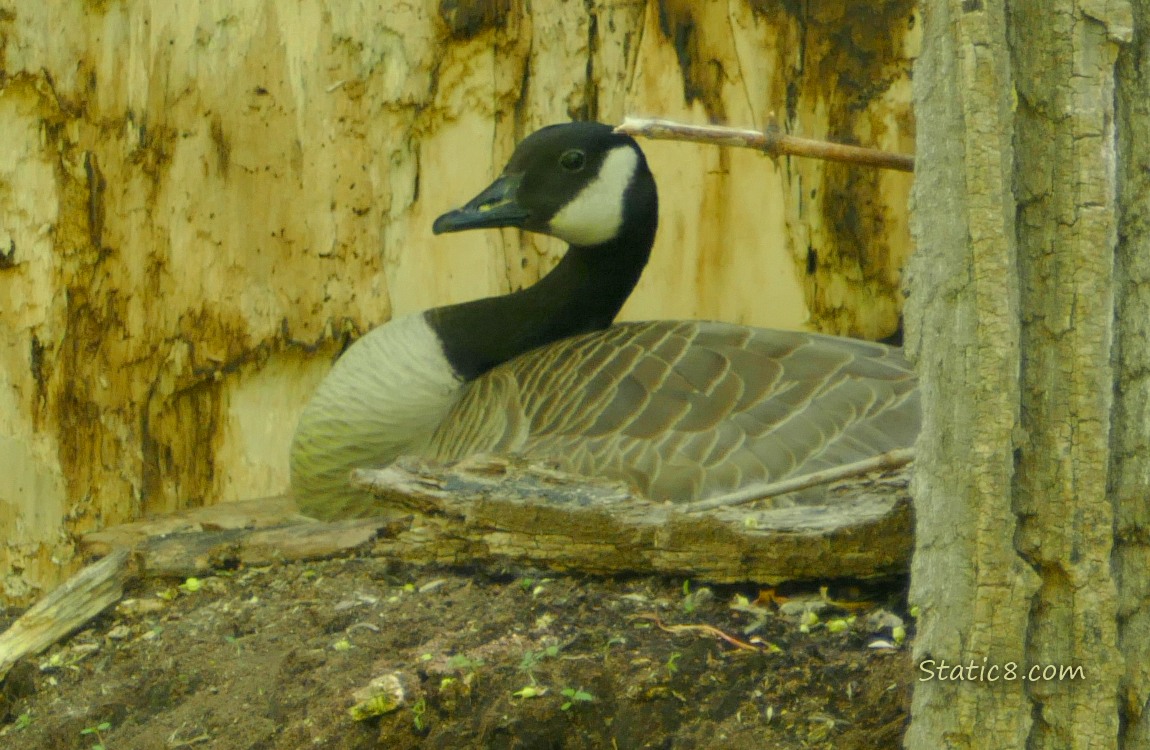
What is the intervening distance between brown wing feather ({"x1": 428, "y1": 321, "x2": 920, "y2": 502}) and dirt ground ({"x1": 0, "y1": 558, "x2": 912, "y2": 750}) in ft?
1.88

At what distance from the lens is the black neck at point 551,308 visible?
4.57 metres

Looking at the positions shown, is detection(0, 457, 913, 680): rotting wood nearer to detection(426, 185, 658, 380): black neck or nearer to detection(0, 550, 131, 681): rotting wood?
detection(0, 550, 131, 681): rotting wood

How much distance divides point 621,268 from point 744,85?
2.54ft

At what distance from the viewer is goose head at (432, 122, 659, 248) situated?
14.4 feet

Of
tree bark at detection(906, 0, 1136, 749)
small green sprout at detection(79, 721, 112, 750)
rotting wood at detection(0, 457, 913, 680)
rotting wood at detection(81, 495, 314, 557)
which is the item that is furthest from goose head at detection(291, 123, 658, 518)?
tree bark at detection(906, 0, 1136, 749)

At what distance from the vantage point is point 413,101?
4.78 meters

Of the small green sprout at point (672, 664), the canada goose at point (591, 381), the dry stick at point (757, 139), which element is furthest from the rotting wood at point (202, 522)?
the dry stick at point (757, 139)

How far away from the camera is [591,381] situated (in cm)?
401

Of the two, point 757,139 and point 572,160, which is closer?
point 757,139

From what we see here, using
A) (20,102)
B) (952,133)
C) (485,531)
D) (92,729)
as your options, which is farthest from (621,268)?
(952,133)

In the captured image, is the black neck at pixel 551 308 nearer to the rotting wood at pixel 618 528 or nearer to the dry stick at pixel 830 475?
the rotting wood at pixel 618 528

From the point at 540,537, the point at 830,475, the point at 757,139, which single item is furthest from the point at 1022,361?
the point at 540,537

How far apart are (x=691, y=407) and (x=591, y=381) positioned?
1.26 feet

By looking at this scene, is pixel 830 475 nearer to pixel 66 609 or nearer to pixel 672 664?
pixel 672 664
